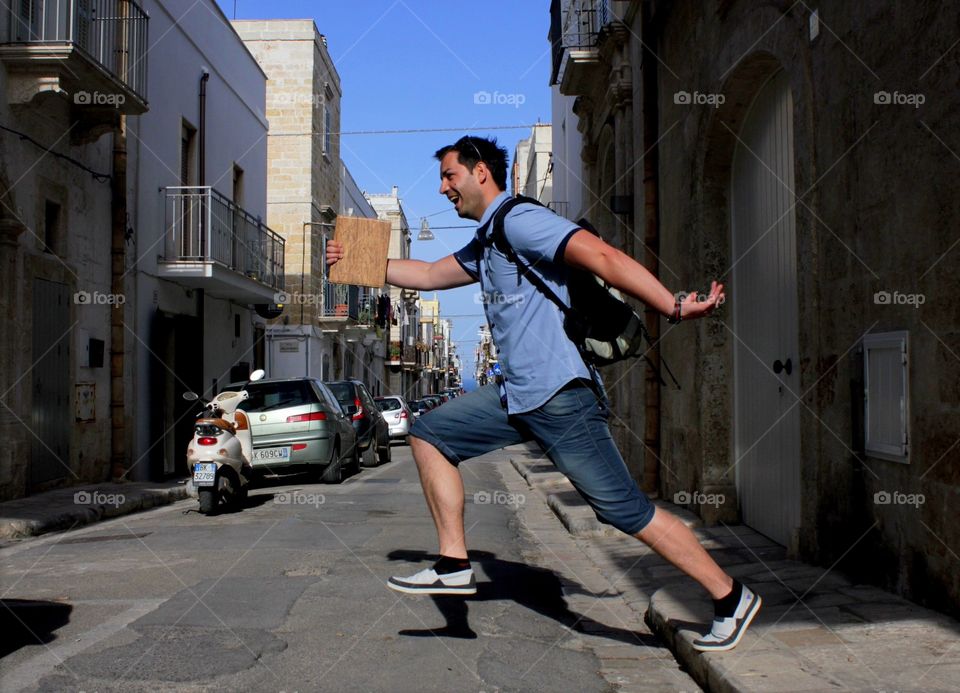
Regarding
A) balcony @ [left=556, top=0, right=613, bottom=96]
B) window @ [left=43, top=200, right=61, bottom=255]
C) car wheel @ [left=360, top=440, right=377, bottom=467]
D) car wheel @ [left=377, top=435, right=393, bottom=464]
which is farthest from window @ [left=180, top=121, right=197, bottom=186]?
balcony @ [left=556, top=0, right=613, bottom=96]

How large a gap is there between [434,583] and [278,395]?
34.2 ft

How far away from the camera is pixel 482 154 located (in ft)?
13.8

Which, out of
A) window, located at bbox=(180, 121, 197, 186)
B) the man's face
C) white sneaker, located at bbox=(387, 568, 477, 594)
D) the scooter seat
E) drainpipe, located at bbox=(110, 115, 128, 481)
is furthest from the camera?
window, located at bbox=(180, 121, 197, 186)

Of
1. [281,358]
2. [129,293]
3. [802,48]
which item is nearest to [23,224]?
[129,293]

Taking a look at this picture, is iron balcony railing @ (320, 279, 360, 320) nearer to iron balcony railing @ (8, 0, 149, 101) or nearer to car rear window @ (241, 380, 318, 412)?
iron balcony railing @ (8, 0, 149, 101)

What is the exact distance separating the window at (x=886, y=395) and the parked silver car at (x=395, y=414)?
23833 mm

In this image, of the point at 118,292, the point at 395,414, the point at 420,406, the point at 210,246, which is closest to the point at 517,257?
the point at 118,292

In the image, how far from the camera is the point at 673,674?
4121 mm

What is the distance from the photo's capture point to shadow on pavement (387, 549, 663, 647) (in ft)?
15.3

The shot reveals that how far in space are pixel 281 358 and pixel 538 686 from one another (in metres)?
29.6

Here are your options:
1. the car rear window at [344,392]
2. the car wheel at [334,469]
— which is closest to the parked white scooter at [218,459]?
the car wheel at [334,469]

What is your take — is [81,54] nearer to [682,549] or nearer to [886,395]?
[886,395]

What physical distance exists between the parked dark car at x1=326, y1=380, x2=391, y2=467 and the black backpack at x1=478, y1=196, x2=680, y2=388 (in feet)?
47.8

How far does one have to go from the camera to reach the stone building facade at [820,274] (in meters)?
4.50
